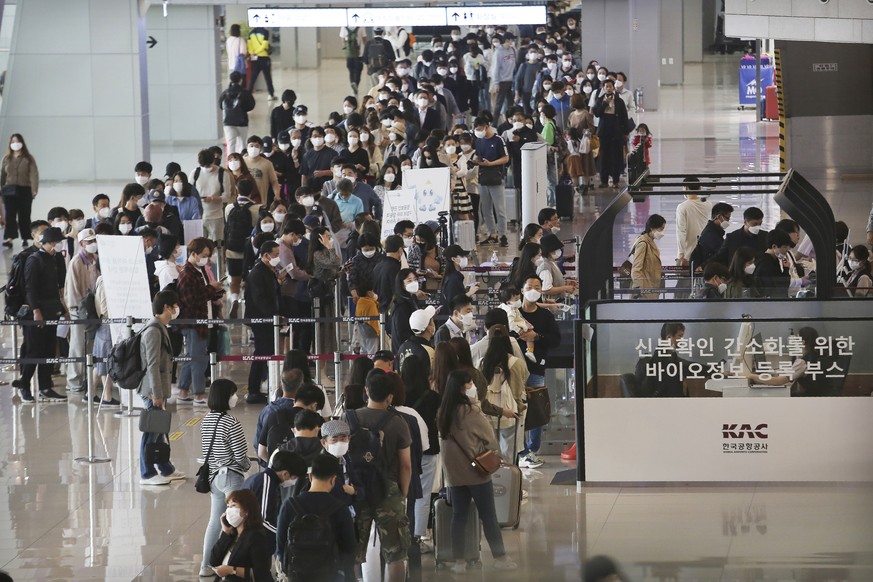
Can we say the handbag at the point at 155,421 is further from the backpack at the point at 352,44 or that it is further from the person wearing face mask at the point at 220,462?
the backpack at the point at 352,44

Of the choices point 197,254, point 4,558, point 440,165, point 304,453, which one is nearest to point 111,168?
point 440,165

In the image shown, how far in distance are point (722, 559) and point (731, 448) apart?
1095 millimetres

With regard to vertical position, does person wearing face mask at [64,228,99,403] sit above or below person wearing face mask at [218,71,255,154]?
below

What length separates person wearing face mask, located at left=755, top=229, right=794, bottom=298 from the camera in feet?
43.1

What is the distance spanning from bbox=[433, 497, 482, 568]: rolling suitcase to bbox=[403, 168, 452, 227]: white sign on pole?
8487 millimetres

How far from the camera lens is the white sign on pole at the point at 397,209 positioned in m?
17.1

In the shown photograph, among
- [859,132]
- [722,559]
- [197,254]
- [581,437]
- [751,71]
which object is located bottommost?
[722,559]

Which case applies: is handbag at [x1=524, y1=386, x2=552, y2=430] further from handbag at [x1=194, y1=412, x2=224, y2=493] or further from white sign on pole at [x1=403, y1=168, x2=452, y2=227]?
white sign on pole at [x1=403, y1=168, x2=452, y2=227]

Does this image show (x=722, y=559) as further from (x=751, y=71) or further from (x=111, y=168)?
(x=751, y=71)

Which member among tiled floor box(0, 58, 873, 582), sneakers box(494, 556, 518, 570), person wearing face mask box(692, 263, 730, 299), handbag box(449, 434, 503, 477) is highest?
person wearing face mask box(692, 263, 730, 299)

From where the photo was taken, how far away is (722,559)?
9328 millimetres

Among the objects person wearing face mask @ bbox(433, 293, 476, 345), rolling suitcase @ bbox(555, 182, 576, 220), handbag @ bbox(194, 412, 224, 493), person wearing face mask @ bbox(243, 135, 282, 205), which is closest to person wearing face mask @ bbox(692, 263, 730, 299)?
person wearing face mask @ bbox(433, 293, 476, 345)

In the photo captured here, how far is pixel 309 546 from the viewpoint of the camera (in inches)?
288

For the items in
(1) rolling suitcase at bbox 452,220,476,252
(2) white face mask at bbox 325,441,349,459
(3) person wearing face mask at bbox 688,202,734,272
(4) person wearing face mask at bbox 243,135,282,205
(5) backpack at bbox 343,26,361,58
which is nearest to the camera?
(2) white face mask at bbox 325,441,349,459
